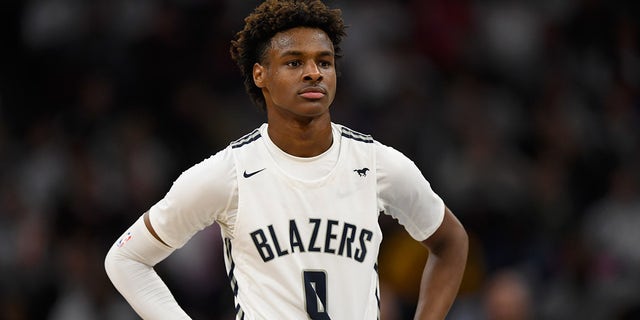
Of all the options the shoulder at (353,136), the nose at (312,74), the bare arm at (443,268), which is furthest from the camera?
the bare arm at (443,268)

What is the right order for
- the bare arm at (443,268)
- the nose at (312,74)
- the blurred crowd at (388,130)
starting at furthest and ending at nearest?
the blurred crowd at (388,130)
the bare arm at (443,268)
the nose at (312,74)

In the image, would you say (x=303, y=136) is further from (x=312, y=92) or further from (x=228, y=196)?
(x=228, y=196)

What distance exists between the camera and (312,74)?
4.55 m

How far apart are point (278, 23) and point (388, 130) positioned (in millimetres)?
5625

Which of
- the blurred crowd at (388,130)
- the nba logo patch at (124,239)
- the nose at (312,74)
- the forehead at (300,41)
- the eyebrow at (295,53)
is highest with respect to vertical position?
the forehead at (300,41)

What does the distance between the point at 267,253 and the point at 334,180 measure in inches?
16.7

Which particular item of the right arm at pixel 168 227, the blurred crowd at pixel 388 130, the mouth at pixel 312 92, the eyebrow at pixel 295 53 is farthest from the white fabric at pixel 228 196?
the blurred crowd at pixel 388 130

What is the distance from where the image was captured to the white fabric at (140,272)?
15.8 ft

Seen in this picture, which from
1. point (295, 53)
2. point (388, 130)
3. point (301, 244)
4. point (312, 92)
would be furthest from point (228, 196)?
point (388, 130)

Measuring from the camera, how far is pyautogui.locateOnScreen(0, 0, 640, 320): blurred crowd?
30.2ft

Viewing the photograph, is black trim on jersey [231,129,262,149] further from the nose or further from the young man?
the nose

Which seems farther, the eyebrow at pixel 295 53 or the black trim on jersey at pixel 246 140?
the black trim on jersey at pixel 246 140

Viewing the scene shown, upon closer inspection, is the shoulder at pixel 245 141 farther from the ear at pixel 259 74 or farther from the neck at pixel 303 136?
the ear at pixel 259 74

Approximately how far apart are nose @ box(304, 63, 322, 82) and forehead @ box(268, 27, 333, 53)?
0.09 metres
